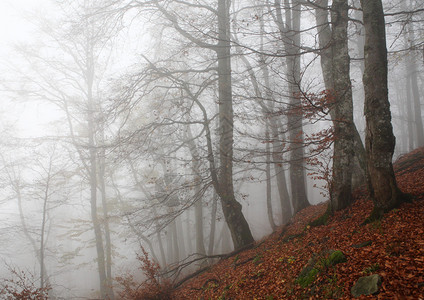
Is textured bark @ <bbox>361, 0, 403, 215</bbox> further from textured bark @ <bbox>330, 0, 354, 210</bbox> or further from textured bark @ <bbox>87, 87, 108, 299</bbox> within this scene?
textured bark @ <bbox>87, 87, 108, 299</bbox>

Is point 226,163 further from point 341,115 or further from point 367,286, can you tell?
point 367,286

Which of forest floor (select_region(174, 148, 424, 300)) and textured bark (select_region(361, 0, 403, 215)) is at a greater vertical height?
textured bark (select_region(361, 0, 403, 215))

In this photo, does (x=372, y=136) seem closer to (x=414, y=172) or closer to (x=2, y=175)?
(x=414, y=172)

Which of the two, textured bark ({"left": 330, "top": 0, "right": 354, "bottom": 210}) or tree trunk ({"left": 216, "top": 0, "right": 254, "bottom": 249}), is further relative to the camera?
tree trunk ({"left": 216, "top": 0, "right": 254, "bottom": 249})

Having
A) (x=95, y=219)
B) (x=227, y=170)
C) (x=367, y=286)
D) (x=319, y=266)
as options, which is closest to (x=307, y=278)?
(x=319, y=266)

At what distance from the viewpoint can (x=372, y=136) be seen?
4.04m

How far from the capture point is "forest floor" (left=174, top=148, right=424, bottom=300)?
2.67m

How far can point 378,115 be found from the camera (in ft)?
13.0

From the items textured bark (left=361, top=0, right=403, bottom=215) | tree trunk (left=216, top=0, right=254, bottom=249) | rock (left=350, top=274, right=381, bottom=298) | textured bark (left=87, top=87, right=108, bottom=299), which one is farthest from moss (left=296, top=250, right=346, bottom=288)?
textured bark (left=87, top=87, right=108, bottom=299)

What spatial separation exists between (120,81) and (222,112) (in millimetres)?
3259

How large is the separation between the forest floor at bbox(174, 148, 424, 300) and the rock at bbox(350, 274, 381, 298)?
0.20 ft

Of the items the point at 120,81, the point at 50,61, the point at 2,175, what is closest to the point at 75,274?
the point at 2,175

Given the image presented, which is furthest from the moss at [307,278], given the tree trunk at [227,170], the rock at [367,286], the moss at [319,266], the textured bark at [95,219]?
the textured bark at [95,219]

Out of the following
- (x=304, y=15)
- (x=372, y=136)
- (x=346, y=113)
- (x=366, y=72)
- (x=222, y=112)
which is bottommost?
(x=372, y=136)
